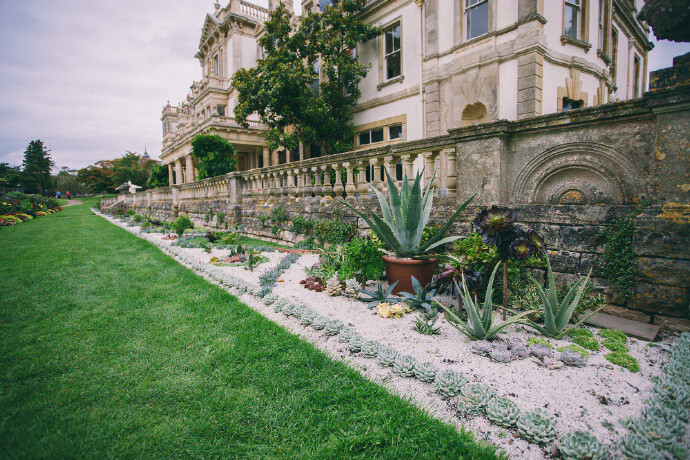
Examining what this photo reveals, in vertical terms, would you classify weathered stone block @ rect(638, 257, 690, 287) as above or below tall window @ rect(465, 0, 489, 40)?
below

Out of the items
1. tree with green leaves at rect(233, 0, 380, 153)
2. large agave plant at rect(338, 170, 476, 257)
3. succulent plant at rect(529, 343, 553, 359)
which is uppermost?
tree with green leaves at rect(233, 0, 380, 153)

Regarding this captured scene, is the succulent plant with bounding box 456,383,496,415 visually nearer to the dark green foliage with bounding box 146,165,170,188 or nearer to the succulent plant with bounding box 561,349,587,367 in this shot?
the succulent plant with bounding box 561,349,587,367

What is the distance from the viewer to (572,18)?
874 cm

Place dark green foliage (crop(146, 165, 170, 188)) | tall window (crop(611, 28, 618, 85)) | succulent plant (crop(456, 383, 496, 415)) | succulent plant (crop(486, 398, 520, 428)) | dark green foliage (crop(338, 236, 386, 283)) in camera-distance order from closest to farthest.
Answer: succulent plant (crop(486, 398, 520, 428))
succulent plant (crop(456, 383, 496, 415))
dark green foliage (crop(338, 236, 386, 283))
tall window (crop(611, 28, 618, 85))
dark green foliage (crop(146, 165, 170, 188))

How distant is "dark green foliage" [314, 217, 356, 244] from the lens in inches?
Result: 215

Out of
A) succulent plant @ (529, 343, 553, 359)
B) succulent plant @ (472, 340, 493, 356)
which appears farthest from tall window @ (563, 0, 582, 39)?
succulent plant @ (472, 340, 493, 356)

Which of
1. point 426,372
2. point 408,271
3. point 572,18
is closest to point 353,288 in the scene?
point 408,271

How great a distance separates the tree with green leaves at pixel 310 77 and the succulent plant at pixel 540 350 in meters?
10.6

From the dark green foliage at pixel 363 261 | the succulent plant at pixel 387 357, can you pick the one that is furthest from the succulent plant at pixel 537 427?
the dark green foliage at pixel 363 261

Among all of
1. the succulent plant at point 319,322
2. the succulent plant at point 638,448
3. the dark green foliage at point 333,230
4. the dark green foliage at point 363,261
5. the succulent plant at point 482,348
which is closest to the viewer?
the succulent plant at point 638,448

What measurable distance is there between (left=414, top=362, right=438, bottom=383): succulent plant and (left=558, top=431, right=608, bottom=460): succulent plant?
0.69 m

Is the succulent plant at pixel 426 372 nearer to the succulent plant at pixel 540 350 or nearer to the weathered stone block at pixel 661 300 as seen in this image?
the succulent plant at pixel 540 350

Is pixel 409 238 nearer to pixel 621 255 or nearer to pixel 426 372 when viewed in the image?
pixel 426 372

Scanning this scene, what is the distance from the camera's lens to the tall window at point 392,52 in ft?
35.6
